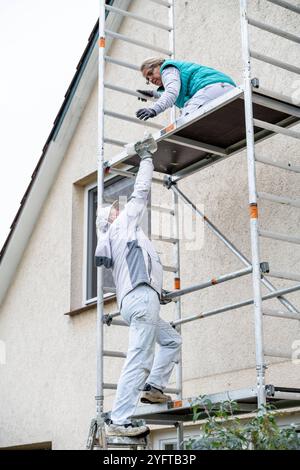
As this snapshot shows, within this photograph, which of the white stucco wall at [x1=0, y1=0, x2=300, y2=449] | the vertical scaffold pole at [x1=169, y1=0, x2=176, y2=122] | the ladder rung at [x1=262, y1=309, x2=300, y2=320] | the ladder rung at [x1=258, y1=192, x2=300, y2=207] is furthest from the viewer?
the vertical scaffold pole at [x1=169, y1=0, x2=176, y2=122]

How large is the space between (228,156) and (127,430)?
8.52 ft

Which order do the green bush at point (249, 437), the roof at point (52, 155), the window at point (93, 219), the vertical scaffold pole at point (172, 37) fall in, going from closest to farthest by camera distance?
the green bush at point (249, 437), the vertical scaffold pole at point (172, 37), the window at point (93, 219), the roof at point (52, 155)

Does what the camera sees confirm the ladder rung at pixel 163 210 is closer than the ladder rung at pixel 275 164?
No

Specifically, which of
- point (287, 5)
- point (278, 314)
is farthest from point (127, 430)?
point (287, 5)

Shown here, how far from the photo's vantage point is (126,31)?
1037cm

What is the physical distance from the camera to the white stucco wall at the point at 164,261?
7.59 metres

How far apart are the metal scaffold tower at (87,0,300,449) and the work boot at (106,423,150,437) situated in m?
0.06

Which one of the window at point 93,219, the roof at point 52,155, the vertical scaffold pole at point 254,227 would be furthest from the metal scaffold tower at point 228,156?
the roof at point 52,155

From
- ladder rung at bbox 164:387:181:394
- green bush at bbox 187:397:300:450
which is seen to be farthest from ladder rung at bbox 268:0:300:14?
green bush at bbox 187:397:300:450

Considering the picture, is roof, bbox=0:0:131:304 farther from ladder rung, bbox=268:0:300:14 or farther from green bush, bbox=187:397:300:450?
green bush, bbox=187:397:300:450

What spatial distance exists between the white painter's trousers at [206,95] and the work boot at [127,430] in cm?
236

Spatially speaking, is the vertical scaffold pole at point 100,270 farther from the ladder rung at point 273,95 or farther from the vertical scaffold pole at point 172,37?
the ladder rung at point 273,95

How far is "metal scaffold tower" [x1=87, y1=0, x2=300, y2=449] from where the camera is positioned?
5957mm

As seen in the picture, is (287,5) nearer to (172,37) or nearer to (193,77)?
(193,77)
